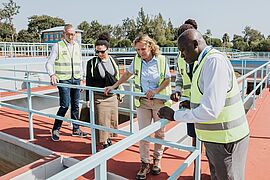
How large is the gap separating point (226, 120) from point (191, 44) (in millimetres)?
500

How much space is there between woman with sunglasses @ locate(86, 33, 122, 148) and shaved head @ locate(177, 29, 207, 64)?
2121mm

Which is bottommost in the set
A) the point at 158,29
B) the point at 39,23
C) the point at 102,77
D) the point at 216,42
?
the point at 102,77

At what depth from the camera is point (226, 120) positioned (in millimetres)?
1583

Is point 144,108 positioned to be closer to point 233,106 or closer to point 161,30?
point 233,106

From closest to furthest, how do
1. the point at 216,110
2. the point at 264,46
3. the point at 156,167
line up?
the point at 216,110 < the point at 156,167 < the point at 264,46

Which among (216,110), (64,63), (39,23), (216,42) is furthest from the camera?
(39,23)

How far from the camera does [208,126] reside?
5.38ft

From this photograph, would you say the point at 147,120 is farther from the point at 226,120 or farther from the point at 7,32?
the point at 7,32

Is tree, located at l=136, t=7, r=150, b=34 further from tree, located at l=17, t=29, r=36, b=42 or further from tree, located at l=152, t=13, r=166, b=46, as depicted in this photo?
tree, located at l=17, t=29, r=36, b=42

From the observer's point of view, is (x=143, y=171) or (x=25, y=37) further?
(x=25, y=37)

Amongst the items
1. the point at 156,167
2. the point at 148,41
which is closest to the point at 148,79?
the point at 148,41

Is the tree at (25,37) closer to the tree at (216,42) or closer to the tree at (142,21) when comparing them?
the tree at (142,21)

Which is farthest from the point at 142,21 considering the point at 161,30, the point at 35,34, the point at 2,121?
the point at 2,121

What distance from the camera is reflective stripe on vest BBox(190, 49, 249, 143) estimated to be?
1557mm
